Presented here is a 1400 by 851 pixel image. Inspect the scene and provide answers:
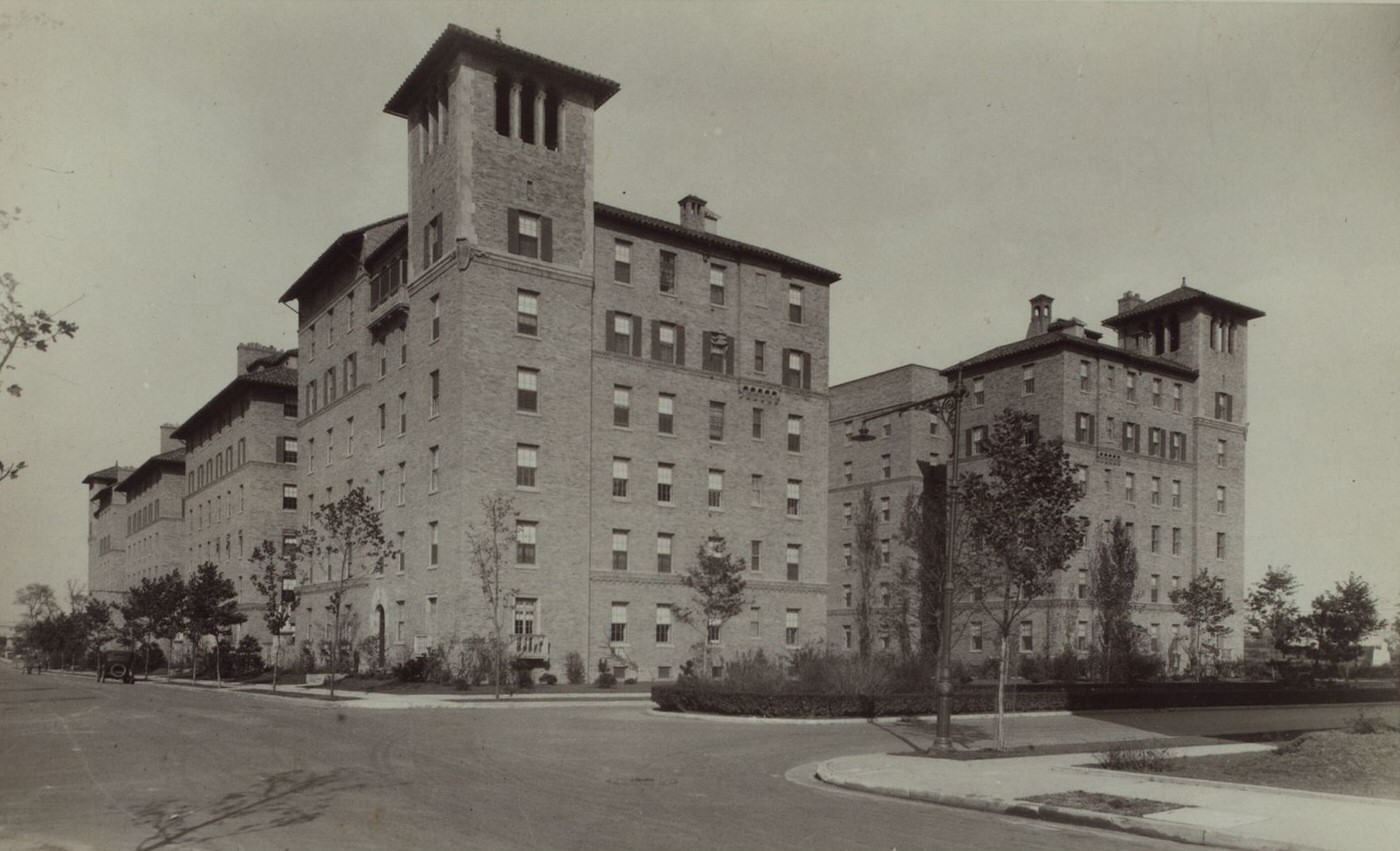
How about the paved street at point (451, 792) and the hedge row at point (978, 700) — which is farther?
the hedge row at point (978, 700)

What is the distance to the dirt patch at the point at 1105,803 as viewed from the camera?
42.8 feet

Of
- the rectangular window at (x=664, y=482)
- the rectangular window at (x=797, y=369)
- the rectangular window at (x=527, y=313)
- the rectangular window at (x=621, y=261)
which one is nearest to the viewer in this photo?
the rectangular window at (x=527, y=313)

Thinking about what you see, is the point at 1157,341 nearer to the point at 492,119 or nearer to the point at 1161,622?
the point at 1161,622

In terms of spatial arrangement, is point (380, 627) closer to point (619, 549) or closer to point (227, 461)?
point (619, 549)

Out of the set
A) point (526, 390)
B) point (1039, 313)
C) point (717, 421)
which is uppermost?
point (1039, 313)

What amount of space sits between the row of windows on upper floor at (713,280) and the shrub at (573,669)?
16.6 metres

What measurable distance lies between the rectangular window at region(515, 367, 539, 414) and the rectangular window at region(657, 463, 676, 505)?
24.0 feet

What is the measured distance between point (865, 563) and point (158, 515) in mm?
59924

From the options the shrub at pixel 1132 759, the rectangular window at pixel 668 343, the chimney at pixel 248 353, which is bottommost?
the shrub at pixel 1132 759

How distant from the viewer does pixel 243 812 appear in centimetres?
1234

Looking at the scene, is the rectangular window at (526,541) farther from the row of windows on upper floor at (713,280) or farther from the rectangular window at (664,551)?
the row of windows on upper floor at (713,280)

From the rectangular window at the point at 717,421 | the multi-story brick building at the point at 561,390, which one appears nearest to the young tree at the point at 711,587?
the multi-story brick building at the point at 561,390

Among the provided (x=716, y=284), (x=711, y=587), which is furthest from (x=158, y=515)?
(x=711, y=587)

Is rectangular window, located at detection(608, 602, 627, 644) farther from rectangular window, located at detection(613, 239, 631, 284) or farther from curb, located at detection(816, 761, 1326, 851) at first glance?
curb, located at detection(816, 761, 1326, 851)
